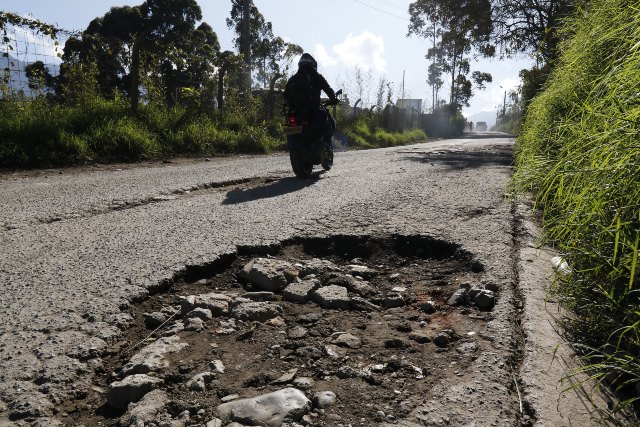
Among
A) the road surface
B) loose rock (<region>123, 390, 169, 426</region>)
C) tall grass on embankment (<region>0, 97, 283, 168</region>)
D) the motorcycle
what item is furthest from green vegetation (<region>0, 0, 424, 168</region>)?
loose rock (<region>123, 390, 169, 426</region>)

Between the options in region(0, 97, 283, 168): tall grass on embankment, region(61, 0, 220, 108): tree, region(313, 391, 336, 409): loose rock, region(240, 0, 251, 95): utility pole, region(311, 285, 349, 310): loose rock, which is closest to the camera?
region(313, 391, 336, 409): loose rock

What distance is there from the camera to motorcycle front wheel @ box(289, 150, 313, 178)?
689 centimetres

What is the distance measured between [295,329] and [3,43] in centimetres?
935

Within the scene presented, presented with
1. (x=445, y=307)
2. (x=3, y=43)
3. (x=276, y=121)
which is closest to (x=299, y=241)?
(x=445, y=307)

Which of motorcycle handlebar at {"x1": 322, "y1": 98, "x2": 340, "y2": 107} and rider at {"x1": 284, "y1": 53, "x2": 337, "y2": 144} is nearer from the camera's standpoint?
rider at {"x1": 284, "y1": 53, "x2": 337, "y2": 144}

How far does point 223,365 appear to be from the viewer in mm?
1904

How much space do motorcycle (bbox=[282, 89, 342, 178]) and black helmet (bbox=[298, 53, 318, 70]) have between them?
1.78 feet

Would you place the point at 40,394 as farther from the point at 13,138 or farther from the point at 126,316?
the point at 13,138

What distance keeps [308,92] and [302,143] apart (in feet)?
2.27

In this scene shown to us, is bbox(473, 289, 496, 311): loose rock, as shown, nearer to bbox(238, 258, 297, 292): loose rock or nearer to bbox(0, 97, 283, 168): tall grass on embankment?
bbox(238, 258, 297, 292): loose rock

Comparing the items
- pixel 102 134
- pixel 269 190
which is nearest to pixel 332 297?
pixel 269 190

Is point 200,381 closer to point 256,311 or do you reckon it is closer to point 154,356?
point 154,356

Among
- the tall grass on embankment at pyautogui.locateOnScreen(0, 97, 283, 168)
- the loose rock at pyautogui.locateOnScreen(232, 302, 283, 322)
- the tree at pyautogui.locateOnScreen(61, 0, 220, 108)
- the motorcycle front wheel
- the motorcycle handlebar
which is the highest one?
the tree at pyautogui.locateOnScreen(61, 0, 220, 108)

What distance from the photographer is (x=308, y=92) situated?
7062 millimetres
